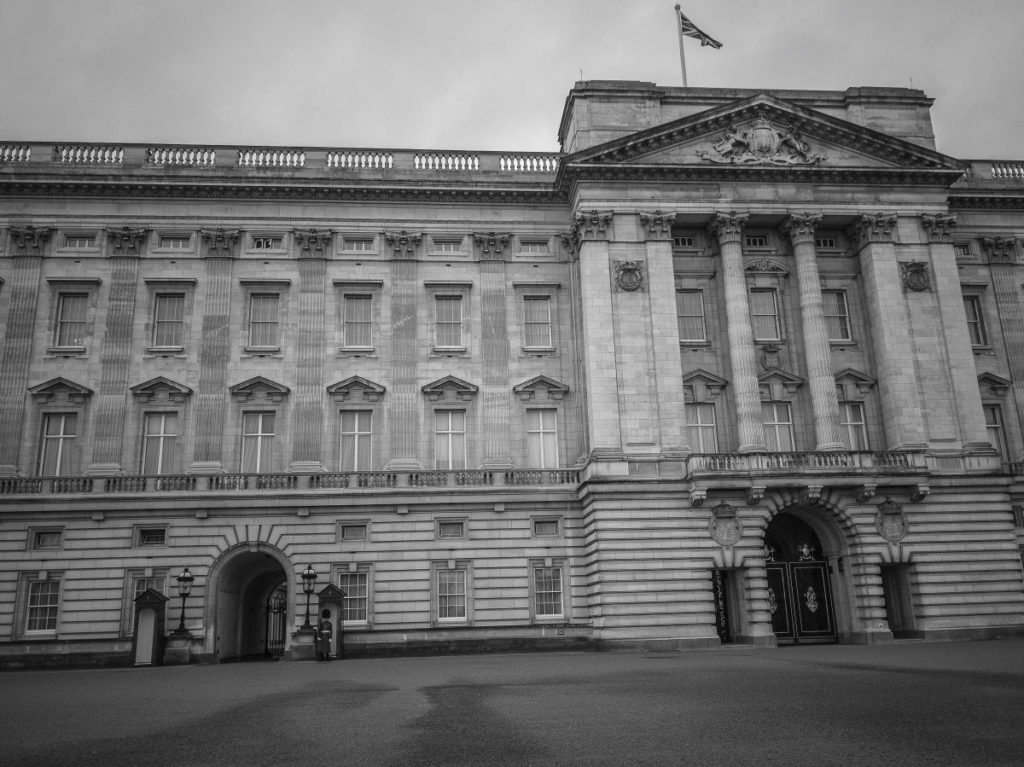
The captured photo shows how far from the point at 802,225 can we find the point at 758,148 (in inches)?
160

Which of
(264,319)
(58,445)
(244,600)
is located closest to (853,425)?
(264,319)

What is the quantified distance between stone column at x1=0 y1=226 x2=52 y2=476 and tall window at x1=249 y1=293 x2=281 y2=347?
28.7 ft

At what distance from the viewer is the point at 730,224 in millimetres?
39219

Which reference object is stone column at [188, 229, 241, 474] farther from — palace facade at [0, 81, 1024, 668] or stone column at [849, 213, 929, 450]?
stone column at [849, 213, 929, 450]

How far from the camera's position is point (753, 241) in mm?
41094

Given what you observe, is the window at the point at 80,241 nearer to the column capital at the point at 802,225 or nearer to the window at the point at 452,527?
the window at the point at 452,527

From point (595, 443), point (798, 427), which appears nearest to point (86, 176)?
point (595, 443)

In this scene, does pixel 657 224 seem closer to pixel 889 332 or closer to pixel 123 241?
pixel 889 332

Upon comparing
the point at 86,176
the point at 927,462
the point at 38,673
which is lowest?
the point at 38,673

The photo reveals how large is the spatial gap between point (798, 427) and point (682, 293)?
26.0 ft

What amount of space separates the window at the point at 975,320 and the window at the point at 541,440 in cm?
2158

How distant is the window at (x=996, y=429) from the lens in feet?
137

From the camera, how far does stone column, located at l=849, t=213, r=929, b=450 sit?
37.7 meters

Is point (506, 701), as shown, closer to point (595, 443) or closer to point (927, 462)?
point (595, 443)
